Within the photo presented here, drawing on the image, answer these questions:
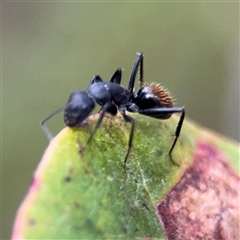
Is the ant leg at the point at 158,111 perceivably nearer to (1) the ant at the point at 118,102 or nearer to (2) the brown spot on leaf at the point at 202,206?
(1) the ant at the point at 118,102

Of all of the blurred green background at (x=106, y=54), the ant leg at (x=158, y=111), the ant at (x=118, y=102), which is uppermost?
the ant at (x=118, y=102)

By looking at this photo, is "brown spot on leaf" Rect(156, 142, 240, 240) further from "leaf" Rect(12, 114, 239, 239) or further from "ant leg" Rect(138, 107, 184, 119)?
"ant leg" Rect(138, 107, 184, 119)

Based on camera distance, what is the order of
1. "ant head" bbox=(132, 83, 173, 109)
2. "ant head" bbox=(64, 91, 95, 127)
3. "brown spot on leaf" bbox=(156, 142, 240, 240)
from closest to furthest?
"brown spot on leaf" bbox=(156, 142, 240, 240) < "ant head" bbox=(64, 91, 95, 127) < "ant head" bbox=(132, 83, 173, 109)

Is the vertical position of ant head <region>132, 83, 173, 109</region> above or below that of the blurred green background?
above

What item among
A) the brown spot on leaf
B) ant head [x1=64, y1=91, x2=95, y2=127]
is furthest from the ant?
the brown spot on leaf

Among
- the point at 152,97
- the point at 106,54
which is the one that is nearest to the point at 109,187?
the point at 152,97

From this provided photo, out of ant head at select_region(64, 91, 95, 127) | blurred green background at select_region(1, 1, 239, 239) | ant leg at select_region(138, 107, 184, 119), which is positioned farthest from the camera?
blurred green background at select_region(1, 1, 239, 239)

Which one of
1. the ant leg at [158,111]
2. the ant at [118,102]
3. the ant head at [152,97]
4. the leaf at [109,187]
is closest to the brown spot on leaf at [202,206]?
the leaf at [109,187]

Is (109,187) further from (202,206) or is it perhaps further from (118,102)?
(118,102)
